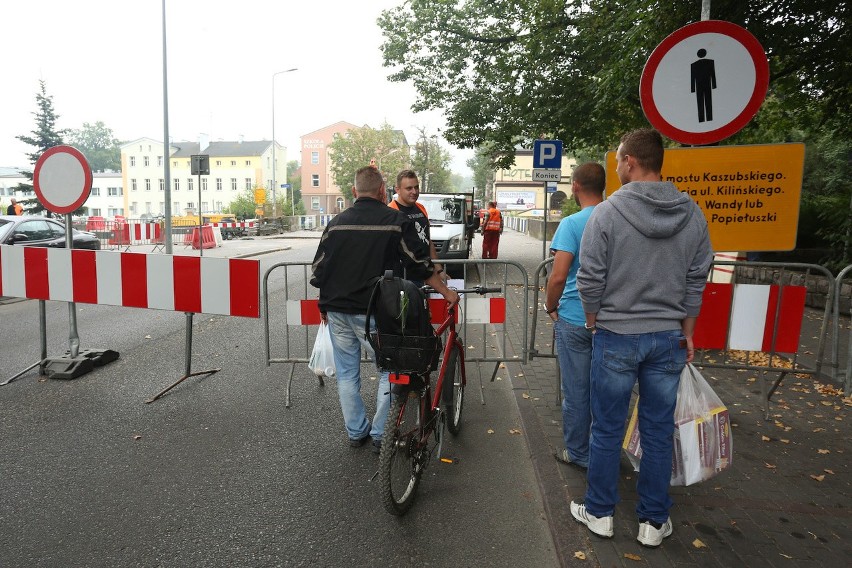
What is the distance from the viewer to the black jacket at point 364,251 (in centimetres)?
391

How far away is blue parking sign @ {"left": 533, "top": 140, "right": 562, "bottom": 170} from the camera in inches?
548

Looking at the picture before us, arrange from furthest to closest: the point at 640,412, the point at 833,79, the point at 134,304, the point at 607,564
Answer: the point at 833,79 → the point at 134,304 → the point at 640,412 → the point at 607,564

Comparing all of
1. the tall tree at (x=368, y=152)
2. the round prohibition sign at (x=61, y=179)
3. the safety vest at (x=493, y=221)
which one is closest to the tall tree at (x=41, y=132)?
the tall tree at (x=368, y=152)

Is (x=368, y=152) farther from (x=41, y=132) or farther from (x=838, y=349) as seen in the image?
(x=838, y=349)

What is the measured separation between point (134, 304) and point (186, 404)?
1.30m

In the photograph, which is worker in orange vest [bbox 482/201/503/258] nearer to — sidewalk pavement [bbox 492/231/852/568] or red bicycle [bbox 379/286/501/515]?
sidewalk pavement [bbox 492/231/852/568]

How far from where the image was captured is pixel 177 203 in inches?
3659

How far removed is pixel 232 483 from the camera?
3.84 meters

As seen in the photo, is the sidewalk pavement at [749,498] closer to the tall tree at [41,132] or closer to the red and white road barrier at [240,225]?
the red and white road barrier at [240,225]

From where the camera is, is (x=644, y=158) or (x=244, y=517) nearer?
(x=644, y=158)

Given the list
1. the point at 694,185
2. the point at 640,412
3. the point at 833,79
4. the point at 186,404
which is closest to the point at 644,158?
the point at 640,412

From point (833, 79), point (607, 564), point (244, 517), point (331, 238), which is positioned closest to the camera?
point (607, 564)

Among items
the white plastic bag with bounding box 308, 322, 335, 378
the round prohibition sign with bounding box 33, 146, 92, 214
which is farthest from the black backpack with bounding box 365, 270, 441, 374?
the round prohibition sign with bounding box 33, 146, 92, 214

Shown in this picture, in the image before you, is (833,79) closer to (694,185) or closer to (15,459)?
(694,185)
